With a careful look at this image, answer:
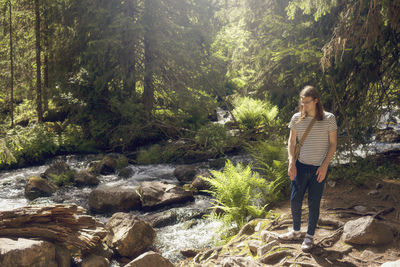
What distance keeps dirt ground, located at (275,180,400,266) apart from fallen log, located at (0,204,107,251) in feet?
10.3

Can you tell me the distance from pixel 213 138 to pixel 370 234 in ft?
27.1

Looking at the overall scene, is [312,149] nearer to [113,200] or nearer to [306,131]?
[306,131]

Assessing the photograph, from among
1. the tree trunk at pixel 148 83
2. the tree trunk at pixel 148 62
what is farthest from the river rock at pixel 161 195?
the tree trunk at pixel 148 83

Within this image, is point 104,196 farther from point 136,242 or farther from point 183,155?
point 183,155

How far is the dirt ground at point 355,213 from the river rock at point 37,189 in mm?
6330

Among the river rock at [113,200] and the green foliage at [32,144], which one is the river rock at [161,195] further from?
the green foliage at [32,144]

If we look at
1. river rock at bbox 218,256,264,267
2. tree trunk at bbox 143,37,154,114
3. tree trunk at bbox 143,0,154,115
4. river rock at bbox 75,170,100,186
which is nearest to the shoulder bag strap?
river rock at bbox 218,256,264,267

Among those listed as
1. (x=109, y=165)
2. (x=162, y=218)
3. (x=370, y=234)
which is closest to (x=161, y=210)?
(x=162, y=218)

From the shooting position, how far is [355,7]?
6.50 metres

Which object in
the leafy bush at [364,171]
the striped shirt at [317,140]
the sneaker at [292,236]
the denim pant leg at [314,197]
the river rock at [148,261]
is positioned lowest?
the river rock at [148,261]

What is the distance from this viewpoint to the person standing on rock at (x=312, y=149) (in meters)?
3.84

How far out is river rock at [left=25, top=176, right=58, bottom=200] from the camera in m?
8.77

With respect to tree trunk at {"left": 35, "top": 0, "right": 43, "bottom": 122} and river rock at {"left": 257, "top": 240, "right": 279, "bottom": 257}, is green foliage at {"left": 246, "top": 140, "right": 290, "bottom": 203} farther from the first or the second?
tree trunk at {"left": 35, "top": 0, "right": 43, "bottom": 122}

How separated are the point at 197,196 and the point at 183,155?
3994 mm
